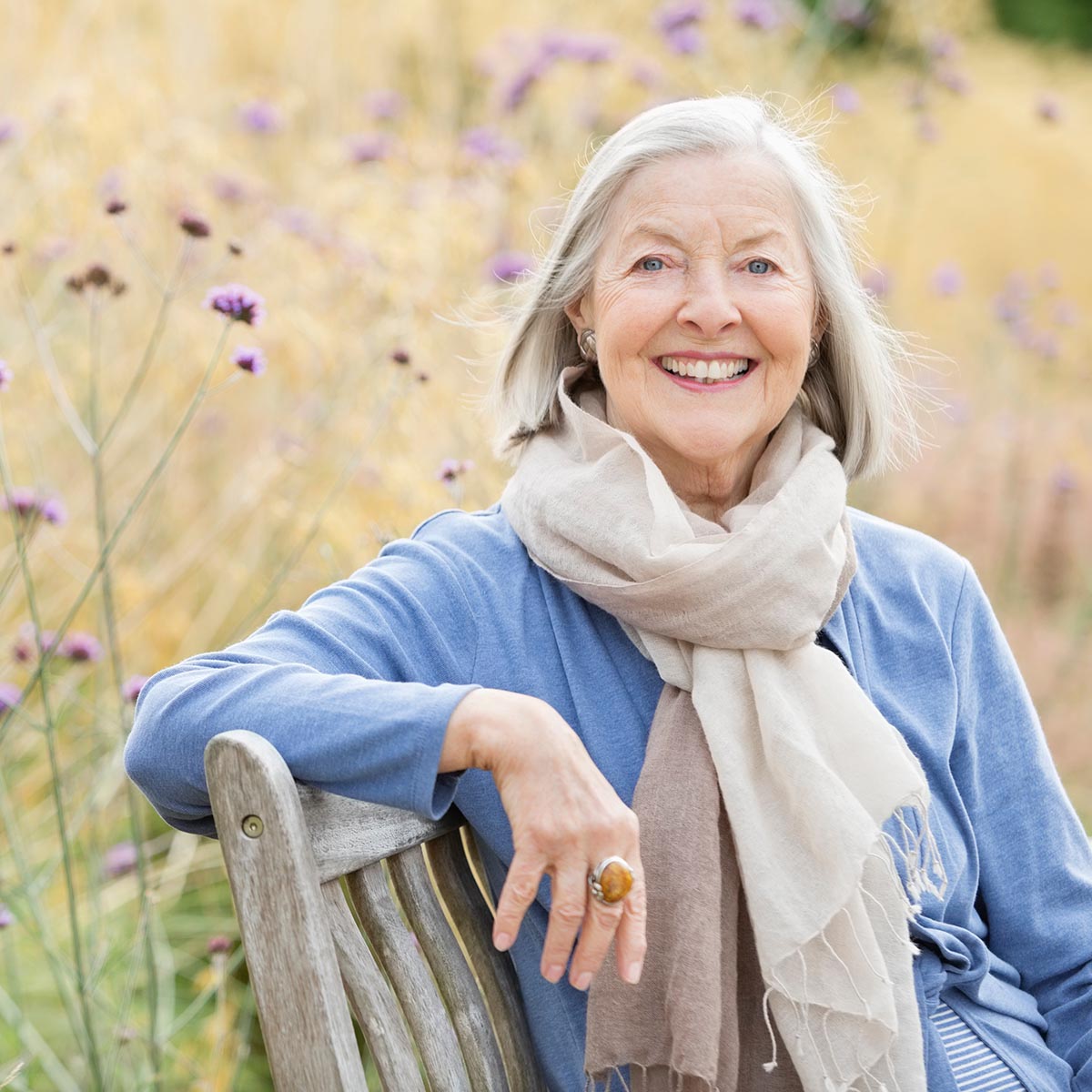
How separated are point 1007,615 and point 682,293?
335 cm

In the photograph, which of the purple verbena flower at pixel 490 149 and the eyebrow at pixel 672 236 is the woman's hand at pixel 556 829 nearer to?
the eyebrow at pixel 672 236

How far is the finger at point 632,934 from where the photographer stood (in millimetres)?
1276

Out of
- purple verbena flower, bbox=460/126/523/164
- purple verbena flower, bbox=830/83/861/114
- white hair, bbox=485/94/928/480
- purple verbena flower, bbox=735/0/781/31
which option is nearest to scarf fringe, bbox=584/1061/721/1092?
white hair, bbox=485/94/928/480

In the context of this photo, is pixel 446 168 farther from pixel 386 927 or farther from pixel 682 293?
pixel 386 927

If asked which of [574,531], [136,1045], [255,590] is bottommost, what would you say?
[136,1045]

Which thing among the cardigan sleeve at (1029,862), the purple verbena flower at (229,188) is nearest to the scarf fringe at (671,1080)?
the cardigan sleeve at (1029,862)

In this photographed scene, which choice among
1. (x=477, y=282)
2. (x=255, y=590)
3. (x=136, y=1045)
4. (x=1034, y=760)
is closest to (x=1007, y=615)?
(x=477, y=282)

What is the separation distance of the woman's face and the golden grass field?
378mm

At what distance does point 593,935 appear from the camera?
4.17 ft

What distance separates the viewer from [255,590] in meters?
3.28

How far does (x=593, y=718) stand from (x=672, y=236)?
0.62 meters

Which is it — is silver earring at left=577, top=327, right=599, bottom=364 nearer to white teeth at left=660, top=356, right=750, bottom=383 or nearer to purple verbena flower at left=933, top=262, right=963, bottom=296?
white teeth at left=660, top=356, right=750, bottom=383

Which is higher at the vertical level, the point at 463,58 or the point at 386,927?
the point at 463,58

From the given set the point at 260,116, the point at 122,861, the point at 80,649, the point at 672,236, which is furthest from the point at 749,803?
the point at 260,116
